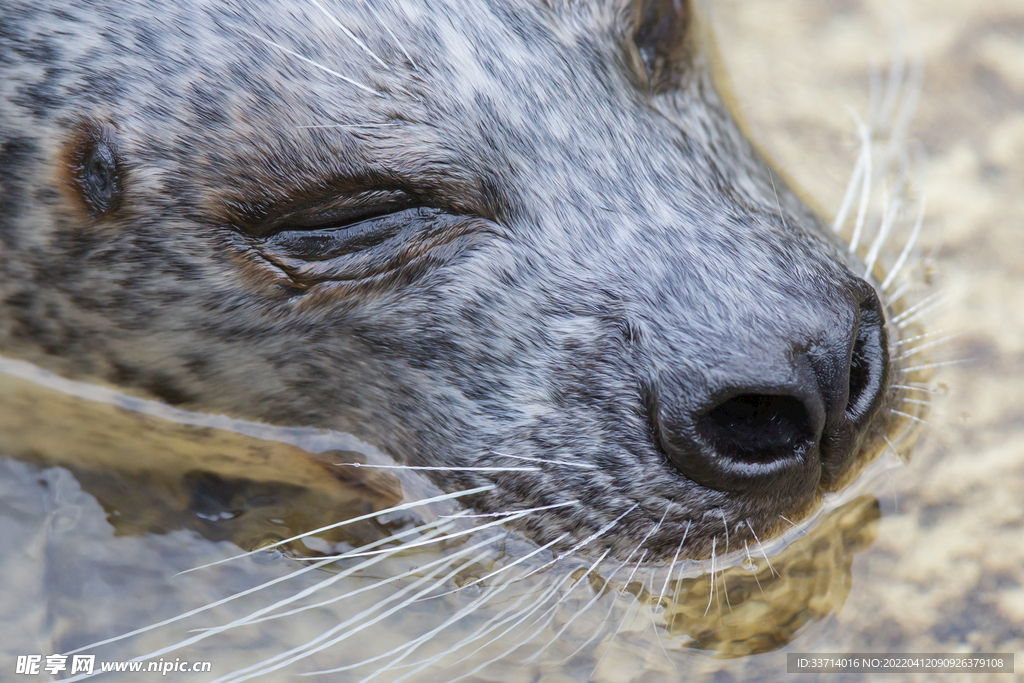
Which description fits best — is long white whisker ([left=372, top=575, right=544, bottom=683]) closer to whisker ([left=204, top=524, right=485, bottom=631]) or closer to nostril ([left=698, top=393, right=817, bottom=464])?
whisker ([left=204, top=524, right=485, bottom=631])

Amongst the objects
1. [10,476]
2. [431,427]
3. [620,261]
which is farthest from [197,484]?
[620,261]

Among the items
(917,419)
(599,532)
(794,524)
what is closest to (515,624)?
(599,532)

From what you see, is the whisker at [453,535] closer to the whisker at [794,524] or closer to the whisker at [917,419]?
the whisker at [794,524]

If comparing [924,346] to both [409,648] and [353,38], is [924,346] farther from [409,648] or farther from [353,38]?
[353,38]

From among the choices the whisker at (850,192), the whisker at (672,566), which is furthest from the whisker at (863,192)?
the whisker at (672,566)

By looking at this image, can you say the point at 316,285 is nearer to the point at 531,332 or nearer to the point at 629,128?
the point at 531,332

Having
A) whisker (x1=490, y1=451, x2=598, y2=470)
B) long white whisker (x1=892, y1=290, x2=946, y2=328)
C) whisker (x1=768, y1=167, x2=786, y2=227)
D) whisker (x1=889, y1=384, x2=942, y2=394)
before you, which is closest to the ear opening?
whisker (x1=768, y1=167, x2=786, y2=227)
